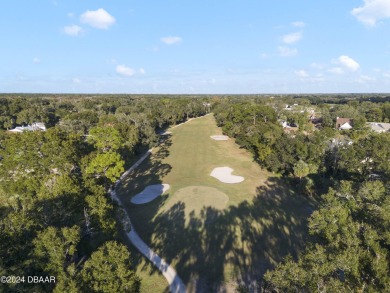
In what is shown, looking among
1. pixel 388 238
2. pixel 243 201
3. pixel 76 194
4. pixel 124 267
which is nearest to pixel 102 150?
pixel 76 194

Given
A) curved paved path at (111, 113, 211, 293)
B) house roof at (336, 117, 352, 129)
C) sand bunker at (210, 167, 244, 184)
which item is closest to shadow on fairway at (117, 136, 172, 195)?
sand bunker at (210, 167, 244, 184)

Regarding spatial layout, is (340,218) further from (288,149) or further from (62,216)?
(288,149)

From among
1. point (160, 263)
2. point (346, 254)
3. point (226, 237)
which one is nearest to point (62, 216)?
point (160, 263)

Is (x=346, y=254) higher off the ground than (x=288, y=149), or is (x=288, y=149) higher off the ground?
(x=346, y=254)

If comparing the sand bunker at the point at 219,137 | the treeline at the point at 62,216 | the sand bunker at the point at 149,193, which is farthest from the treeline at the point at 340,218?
the sand bunker at the point at 219,137

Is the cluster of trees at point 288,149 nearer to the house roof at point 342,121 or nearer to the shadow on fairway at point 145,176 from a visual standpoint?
the shadow on fairway at point 145,176

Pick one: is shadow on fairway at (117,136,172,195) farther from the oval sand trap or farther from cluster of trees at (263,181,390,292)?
cluster of trees at (263,181,390,292)
